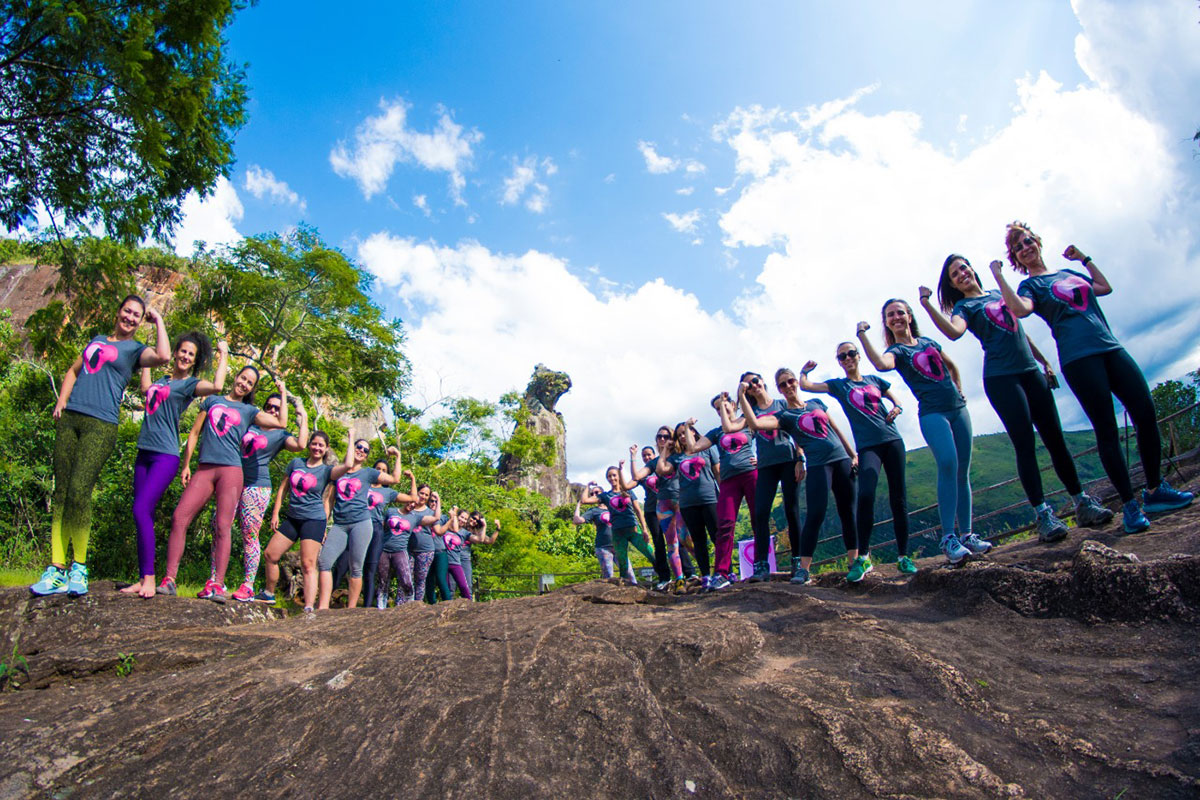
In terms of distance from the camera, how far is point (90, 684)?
117 inches

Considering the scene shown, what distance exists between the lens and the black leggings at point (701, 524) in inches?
255

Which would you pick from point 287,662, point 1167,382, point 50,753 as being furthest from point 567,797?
point 1167,382

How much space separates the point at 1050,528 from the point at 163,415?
599 centimetres

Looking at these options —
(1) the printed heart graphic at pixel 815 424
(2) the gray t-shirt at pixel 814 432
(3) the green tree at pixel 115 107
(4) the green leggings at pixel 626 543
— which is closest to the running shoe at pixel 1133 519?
(2) the gray t-shirt at pixel 814 432

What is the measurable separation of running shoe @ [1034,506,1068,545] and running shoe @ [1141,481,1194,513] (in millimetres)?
524

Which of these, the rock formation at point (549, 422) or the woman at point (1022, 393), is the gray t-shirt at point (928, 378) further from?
the rock formation at point (549, 422)

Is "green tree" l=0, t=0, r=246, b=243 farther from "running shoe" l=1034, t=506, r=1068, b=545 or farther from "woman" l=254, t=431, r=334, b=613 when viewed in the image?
"running shoe" l=1034, t=506, r=1068, b=545

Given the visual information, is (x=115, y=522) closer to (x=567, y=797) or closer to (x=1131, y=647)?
(x=567, y=797)

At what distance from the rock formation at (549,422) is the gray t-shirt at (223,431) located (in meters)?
31.1

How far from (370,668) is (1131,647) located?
3.05 meters

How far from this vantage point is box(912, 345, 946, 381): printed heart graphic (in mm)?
4422

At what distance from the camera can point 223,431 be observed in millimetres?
4785

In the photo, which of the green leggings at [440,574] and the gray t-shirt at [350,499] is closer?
the gray t-shirt at [350,499]

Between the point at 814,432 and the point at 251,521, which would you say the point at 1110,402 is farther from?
the point at 251,521
